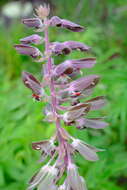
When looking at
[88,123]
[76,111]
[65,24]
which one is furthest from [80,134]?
[65,24]

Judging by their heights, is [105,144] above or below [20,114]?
below

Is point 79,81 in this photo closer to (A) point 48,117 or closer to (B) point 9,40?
(A) point 48,117

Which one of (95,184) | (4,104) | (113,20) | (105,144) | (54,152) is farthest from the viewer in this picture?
(113,20)

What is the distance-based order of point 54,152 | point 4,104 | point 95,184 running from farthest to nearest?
point 4,104, point 95,184, point 54,152

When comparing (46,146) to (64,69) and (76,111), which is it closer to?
(76,111)

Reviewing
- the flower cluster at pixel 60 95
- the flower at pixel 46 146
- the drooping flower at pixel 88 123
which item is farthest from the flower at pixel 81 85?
the flower at pixel 46 146

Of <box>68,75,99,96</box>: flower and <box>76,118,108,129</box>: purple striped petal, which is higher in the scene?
<box>68,75,99,96</box>: flower

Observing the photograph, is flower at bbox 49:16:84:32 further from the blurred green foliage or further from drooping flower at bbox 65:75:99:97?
the blurred green foliage

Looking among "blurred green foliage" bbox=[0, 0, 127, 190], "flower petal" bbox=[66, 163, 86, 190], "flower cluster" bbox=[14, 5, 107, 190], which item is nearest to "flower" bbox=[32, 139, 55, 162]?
"flower cluster" bbox=[14, 5, 107, 190]

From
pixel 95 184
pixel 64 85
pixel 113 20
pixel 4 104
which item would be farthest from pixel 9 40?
pixel 64 85
